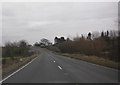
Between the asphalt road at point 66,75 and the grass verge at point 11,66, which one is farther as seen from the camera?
the grass verge at point 11,66

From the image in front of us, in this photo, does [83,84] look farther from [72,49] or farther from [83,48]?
[72,49]

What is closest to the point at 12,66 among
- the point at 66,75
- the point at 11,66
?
the point at 11,66

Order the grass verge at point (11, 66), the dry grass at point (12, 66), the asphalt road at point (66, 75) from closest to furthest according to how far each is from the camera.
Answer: the asphalt road at point (66, 75) → the grass verge at point (11, 66) → the dry grass at point (12, 66)

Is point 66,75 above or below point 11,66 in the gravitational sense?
above

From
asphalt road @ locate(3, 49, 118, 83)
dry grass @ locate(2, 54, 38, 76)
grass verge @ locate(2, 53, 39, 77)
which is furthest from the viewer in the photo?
dry grass @ locate(2, 54, 38, 76)

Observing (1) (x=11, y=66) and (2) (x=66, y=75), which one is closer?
(2) (x=66, y=75)

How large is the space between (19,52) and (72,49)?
18732mm

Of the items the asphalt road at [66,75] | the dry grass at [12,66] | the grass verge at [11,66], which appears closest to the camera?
the asphalt road at [66,75]

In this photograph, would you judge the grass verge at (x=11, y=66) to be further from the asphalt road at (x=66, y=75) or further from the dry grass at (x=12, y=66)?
the asphalt road at (x=66, y=75)

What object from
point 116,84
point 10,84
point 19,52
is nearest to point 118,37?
point 116,84

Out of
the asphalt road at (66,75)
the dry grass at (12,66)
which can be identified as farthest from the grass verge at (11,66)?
the asphalt road at (66,75)

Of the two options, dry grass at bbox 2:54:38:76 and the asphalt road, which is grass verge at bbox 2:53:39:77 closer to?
dry grass at bbox 2:54:38:76


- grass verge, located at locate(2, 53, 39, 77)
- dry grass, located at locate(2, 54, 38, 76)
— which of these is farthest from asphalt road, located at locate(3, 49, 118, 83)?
dry grass, located at locate(2, 54, 38, 76)

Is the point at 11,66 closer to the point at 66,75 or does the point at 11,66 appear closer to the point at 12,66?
the point at 12,66
